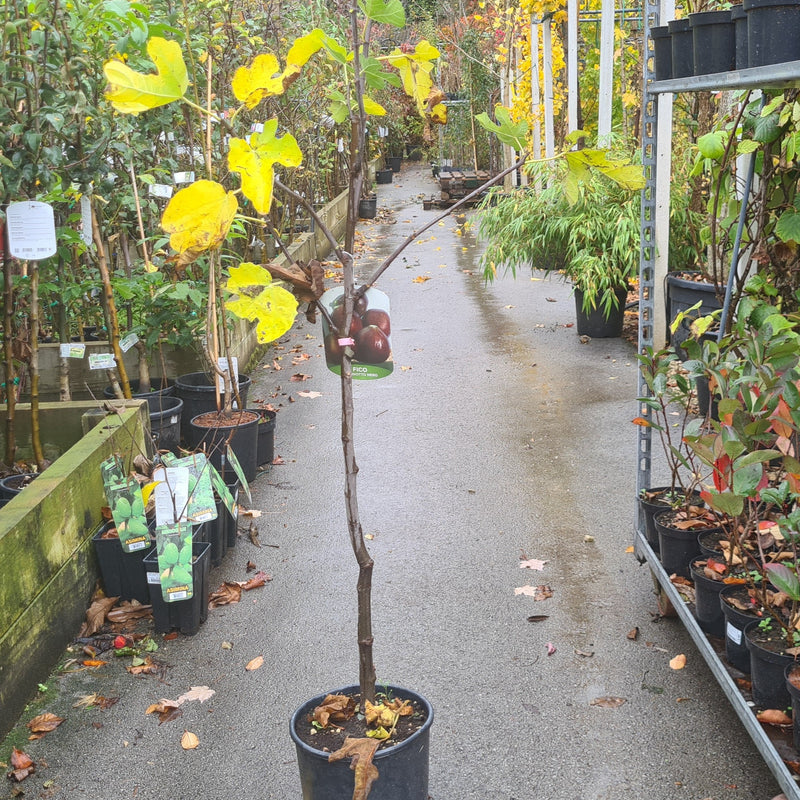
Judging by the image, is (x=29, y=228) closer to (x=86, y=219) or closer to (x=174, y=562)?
(x=86, y=219)

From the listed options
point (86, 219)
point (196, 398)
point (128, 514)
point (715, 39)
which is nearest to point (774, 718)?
point (715, 39)

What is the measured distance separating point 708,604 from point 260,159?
229 cm

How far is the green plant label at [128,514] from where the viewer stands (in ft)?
12.7

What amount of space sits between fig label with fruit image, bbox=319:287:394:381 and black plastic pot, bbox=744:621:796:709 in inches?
55.3

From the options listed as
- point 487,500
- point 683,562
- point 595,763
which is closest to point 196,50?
point 487,500

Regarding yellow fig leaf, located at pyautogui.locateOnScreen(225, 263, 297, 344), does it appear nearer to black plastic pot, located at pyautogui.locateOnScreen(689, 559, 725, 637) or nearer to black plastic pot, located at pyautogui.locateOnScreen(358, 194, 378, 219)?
→ black plastic pot, located at pyautogui.locateOnScreen(689, 559, 725, 637)

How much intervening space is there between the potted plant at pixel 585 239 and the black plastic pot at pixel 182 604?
446 centimetres

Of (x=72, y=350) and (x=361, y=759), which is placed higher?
(x=72, y=350)

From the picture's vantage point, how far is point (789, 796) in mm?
2332

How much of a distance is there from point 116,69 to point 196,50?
13.6 feet

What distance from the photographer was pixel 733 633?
2920mm

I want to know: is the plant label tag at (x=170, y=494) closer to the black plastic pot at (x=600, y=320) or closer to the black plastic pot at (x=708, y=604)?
the black plastic pot at (x=708, y=604)

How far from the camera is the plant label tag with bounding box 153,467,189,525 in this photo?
3.67 m

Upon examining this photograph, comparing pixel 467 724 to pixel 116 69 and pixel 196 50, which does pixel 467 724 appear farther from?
pixel 196 50
